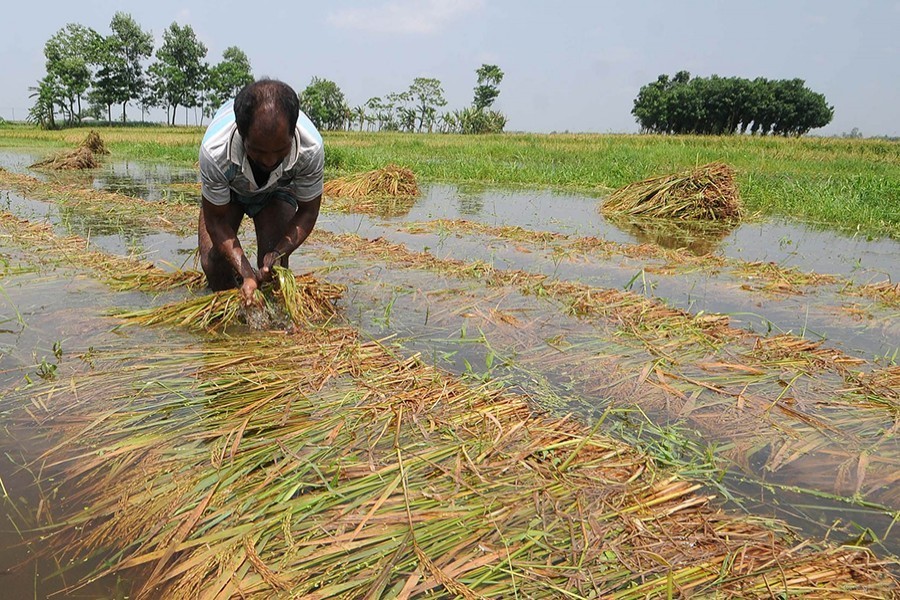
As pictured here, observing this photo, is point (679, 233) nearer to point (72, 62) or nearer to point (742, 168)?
point (742, 168)

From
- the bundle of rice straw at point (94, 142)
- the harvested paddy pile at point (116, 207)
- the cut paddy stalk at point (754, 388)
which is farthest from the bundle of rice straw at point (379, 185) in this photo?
the bundle of rice straw at point (94, 142)

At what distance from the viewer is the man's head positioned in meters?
2.47

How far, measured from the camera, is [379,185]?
982 centimetres

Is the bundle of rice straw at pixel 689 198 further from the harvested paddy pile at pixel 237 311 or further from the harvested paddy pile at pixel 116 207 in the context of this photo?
the harvested paddy pile at pixel 237 311

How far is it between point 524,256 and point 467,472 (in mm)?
3783

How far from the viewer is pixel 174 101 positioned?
50406 mm

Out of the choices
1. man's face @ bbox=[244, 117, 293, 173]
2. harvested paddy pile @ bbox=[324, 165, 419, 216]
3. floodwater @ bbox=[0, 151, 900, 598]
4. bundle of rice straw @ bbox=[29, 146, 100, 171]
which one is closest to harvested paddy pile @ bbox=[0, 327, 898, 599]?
floodwater @ bbox=[0, 151, 900, 598]

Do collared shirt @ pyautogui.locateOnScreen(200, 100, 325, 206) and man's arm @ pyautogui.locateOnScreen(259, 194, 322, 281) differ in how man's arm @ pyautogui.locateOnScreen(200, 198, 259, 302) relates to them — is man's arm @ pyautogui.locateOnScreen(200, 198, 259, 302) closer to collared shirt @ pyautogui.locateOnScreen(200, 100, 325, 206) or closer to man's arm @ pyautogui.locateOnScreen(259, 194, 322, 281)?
collared shirt @ pyautogui.locateOnScreen(200, 100, 325, 206)

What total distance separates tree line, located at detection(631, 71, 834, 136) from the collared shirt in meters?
59.8

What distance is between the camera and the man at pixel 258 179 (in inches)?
99.5

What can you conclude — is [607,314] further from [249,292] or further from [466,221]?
[466,221]

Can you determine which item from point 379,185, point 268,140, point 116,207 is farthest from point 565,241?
point 116,207

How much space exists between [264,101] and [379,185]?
743cm

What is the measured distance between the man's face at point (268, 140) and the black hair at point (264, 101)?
0.12 feet
